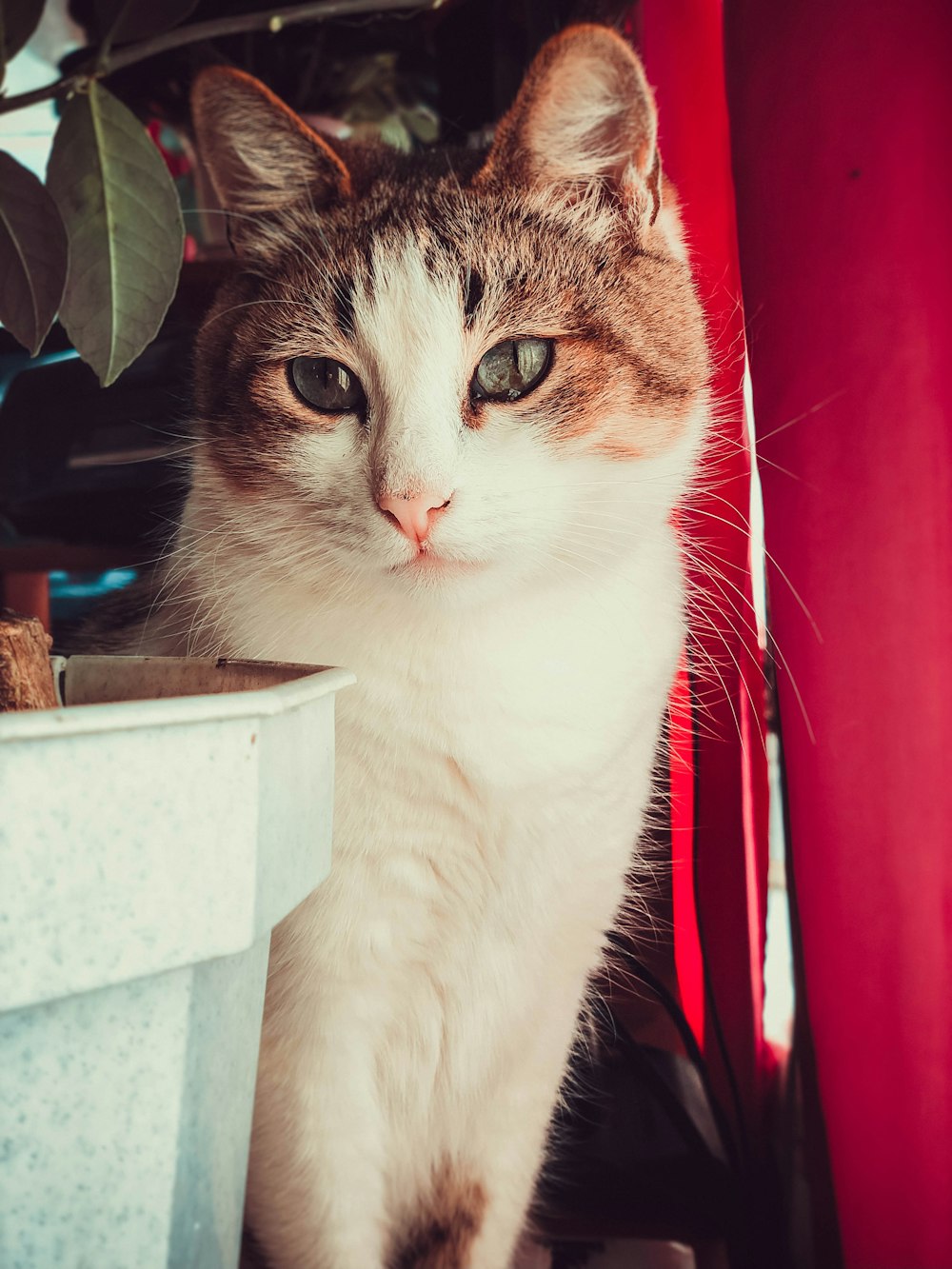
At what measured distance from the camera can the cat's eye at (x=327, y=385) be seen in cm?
78

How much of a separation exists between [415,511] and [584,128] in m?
0.40

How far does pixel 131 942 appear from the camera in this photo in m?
0.39

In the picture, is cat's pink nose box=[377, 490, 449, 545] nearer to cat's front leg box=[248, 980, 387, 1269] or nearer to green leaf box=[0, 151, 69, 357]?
green leaf box=[0, 151, 69, 357]

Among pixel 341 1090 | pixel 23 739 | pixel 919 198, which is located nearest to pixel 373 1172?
pixel 341 1090

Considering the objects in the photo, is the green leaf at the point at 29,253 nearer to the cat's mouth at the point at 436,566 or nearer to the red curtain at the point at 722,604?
the cat's mouth at the point at 436,566

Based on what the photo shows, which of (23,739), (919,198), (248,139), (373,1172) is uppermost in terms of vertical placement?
(248,139)

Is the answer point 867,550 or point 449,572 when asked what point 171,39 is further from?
point 867,550

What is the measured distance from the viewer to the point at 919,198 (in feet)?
2.15

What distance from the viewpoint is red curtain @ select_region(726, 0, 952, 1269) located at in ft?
2.16

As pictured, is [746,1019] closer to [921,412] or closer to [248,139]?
[921,412]

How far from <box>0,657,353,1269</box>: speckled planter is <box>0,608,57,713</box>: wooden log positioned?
140 millimetres

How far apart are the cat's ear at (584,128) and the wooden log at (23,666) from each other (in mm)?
574

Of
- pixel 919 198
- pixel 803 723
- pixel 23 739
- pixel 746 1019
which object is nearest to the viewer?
pixel 23 739

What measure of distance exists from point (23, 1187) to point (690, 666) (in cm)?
75
